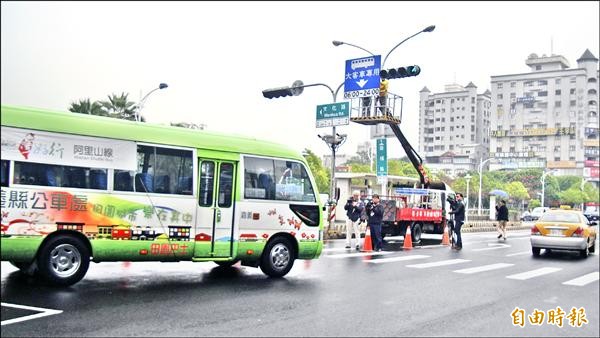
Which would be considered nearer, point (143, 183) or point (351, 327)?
point (351, 327)

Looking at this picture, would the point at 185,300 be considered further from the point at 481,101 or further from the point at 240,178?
the point at 481,101

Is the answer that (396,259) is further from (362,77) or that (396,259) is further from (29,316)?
(29,316)

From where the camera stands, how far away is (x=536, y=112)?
154 feet

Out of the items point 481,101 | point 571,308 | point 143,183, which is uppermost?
point 481,101

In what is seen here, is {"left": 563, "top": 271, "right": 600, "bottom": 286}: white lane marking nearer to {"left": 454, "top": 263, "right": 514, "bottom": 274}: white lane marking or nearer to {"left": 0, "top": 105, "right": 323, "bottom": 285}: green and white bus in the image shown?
{"left": 454, "top": 263, "right": 514, "bottom": 274}: white lane marking

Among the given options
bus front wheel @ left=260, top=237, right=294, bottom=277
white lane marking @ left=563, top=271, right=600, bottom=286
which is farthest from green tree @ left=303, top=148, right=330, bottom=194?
bus front wheel @ left=260, top=237, right=294, bottom=277

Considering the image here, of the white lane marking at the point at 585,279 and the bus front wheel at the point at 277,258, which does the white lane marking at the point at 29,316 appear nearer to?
the bus front wheel at the point at 277,258

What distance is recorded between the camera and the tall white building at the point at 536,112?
41.0m

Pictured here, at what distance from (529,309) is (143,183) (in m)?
6.60

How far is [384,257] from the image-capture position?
15195 millimetres

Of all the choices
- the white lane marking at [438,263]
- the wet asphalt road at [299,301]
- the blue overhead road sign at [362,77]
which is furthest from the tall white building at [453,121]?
the wet asphalt road at [299,301]

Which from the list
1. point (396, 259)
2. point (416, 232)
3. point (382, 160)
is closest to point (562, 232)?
point (396, 259)

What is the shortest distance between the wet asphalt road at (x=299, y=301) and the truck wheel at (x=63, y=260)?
0.17 m

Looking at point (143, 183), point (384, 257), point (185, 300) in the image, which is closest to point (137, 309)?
point (185, 300)
